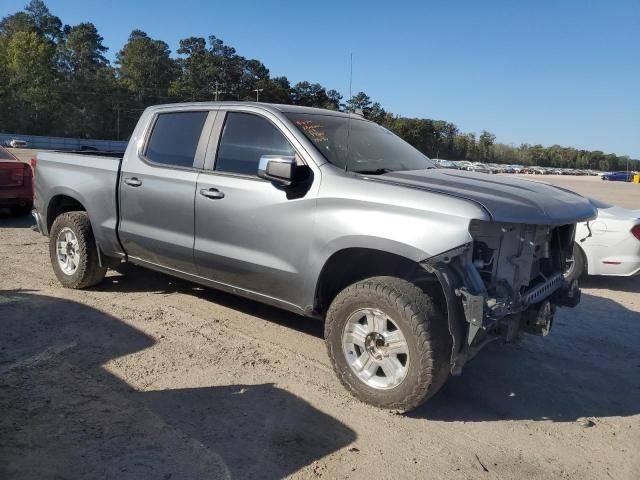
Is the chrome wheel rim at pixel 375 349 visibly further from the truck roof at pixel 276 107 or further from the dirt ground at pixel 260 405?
the truck roof at pixel 276 107

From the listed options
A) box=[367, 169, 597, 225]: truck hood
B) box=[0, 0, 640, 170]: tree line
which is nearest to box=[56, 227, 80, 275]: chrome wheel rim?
box=[367, 169, 597, 225]: truck hood

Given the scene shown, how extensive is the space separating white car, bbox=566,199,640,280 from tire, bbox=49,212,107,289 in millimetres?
5496

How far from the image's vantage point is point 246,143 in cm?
445

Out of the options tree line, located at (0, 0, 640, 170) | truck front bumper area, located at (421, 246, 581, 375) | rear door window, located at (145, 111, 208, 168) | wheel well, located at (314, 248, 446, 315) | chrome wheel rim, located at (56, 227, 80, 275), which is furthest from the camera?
tree line, located at (0, 0, 640, 170)

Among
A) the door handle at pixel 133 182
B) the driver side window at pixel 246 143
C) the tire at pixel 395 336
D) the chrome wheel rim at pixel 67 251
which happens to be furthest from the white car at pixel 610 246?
the chrome wheel rim at pixel 67 251

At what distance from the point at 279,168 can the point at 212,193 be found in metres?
0.91

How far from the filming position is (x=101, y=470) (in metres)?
2.77

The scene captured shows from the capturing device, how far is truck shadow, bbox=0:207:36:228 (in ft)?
32.7

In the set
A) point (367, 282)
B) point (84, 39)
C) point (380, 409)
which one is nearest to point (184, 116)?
point (367, 282)

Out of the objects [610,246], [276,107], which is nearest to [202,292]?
[276,107]

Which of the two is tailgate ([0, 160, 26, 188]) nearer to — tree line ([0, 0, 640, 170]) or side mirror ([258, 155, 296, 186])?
side mirror ([258, 155, 296, 186])

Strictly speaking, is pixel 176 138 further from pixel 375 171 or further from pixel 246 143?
pixel 375 171

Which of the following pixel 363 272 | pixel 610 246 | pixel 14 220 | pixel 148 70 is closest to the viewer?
pixel 363 272

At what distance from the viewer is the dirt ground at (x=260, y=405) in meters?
2.96
